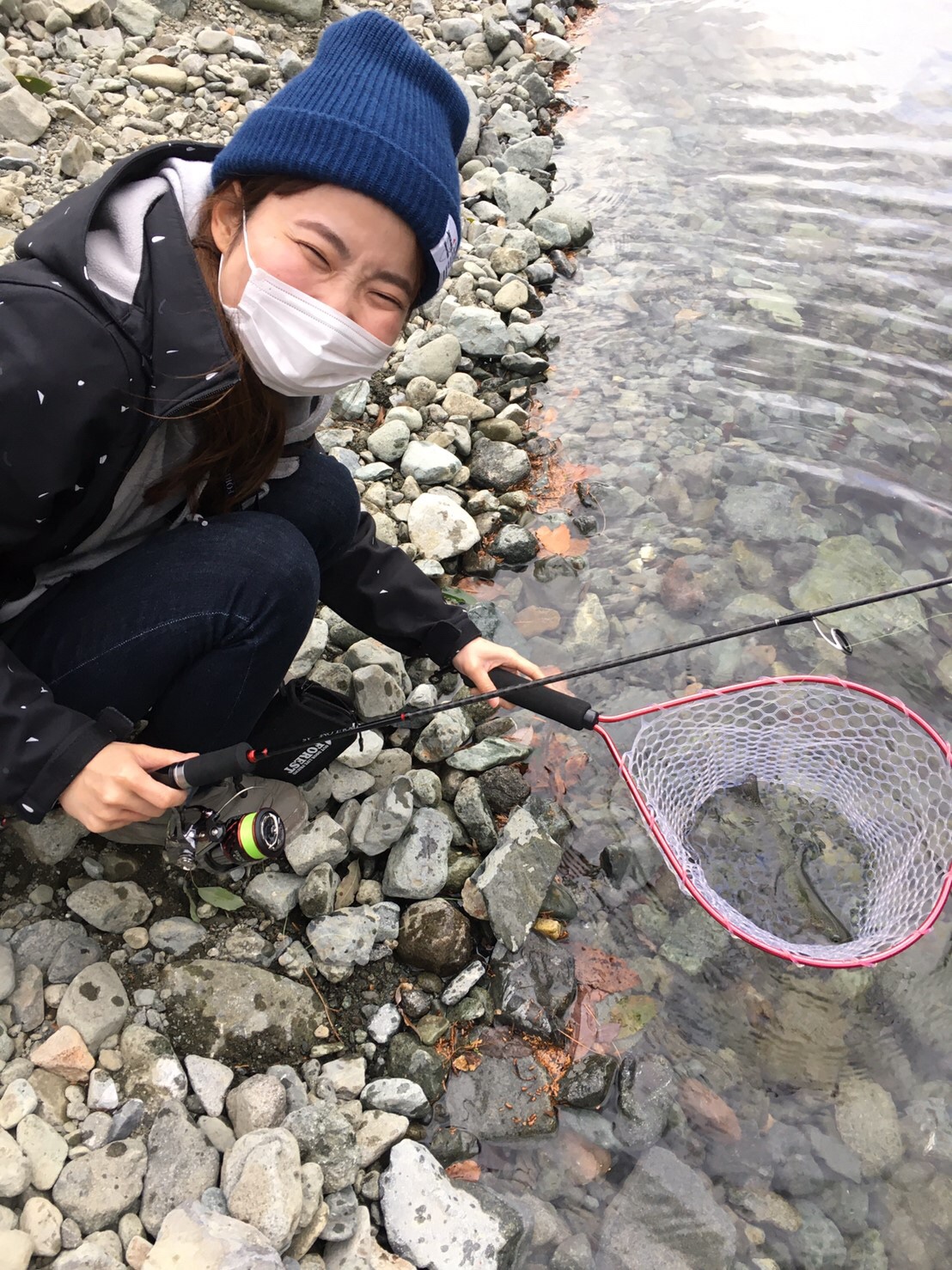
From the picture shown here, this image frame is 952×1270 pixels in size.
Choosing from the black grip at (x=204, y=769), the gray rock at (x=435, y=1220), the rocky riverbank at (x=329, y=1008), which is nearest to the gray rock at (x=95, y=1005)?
the rocky riverbank at (x=329, y=1008)

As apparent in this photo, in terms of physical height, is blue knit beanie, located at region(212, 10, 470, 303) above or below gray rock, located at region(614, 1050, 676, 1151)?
above

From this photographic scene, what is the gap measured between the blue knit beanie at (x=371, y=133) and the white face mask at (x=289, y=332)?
17 cm

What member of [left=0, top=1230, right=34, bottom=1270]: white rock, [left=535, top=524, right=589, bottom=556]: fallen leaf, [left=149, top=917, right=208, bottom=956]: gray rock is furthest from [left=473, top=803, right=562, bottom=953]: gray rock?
[left=535, top=524, right=589, bottom=556]: fallen leaf

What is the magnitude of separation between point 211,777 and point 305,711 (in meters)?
0.61

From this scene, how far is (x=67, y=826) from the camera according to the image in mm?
2229

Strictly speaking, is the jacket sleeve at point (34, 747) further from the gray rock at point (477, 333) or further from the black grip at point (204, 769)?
the gray rock at point (477, 333)

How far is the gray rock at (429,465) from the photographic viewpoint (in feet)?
12.1

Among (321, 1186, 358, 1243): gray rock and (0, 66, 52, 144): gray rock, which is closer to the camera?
(321, 1186, 358, 1243): gray rock

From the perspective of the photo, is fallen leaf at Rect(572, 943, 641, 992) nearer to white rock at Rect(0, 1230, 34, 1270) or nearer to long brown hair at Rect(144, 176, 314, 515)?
white rock at Rect(0, 1230, 34, 1270)

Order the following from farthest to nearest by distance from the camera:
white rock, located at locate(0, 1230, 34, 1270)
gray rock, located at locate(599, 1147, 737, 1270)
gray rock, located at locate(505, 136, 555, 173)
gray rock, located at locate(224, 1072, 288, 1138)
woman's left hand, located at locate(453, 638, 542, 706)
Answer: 1. gray rock, located at locate(505, 136, 555, 173)
2. woman's left hand, located at locate(453, 638, 542, 706)
3. gray rock, located at locate(599, 1147, 737, 1270)
4. gray rock, located at locate(224, 1072, 288, 1138)
5. white rock, located at locate(0, 1230, 34, 1270)

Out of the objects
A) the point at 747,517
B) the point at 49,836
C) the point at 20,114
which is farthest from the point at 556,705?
the point at 20,114

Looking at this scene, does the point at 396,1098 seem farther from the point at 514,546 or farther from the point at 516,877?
the point at 514,546

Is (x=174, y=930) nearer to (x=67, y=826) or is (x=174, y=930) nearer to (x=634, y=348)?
(x=67, y=826)

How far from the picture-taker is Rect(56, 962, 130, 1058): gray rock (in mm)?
1986
